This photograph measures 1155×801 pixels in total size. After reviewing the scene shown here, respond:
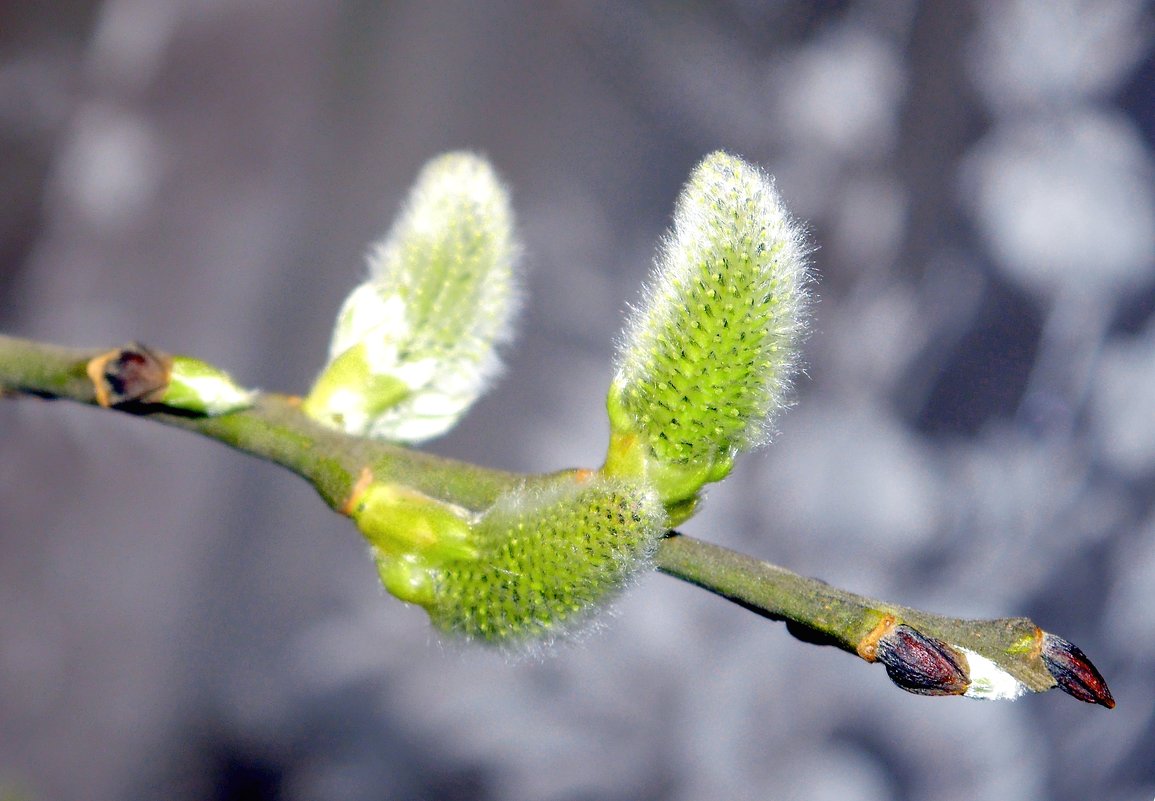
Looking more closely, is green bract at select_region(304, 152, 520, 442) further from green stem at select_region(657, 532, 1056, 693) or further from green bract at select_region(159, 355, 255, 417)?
green stem at select_region(657, 532, 1056, 693)

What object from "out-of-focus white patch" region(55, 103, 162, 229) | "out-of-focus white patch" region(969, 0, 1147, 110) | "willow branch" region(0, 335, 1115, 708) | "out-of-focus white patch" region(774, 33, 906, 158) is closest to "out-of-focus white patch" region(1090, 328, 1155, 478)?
"out-of-focus white patch" region(969, 0, 1147, 110)

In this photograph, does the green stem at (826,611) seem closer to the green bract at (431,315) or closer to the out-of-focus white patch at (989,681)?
the out-of-focus white patch at (989,681)

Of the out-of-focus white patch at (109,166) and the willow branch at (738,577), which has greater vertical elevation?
the out-of-focus white patch at (109,166)

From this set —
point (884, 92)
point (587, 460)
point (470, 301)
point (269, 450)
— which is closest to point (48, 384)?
point (269, 450)

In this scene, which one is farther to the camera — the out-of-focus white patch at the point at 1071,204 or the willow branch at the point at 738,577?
the out-of-focus white patch at the point at 1071,204

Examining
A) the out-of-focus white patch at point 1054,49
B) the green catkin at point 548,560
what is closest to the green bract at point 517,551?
the green catkin at point 548,560
